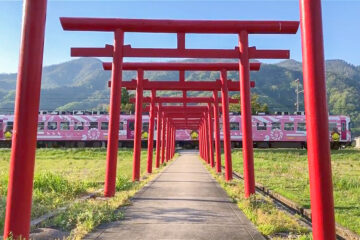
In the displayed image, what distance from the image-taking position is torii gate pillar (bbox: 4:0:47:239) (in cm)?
361

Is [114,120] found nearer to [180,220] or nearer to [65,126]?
[180,220]

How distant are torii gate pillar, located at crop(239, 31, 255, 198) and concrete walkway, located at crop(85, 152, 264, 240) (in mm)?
633

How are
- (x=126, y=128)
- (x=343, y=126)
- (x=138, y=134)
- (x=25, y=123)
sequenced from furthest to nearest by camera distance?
(x=126, y=128), (x=343, y=126), (x=138, y=134), (x=25, y=123)

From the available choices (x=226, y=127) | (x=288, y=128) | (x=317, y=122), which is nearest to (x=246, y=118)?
(x=226, y=127)

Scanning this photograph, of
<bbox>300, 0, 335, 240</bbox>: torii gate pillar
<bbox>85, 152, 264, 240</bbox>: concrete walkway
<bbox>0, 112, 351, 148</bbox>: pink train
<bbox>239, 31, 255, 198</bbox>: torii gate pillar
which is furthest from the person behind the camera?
<bbox>0, 112, 351, 148</bbox>: pink train

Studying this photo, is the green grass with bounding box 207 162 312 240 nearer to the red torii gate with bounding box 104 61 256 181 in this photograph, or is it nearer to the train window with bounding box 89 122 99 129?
the red torii gate with bounding box 104 61 256 181

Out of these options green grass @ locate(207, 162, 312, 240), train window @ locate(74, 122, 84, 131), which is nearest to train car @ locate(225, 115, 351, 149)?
train window @ locate(74, 122, 84, 131)

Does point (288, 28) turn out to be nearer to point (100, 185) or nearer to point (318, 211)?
point (318, 211)

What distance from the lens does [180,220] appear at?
531cm

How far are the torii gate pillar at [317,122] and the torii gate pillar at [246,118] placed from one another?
3.85 m

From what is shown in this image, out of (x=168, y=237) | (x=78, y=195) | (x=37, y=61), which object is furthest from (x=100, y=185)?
(x=37, y=61)

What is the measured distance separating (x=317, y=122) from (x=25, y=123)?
282 centimetres

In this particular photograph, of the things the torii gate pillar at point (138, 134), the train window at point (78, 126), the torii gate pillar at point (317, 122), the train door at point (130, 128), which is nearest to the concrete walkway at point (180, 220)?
the torii gate pillar at point (317, 122)

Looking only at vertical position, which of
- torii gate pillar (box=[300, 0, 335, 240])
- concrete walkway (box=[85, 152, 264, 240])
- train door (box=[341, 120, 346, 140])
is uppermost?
train door (box=[341, 120, 346, 140])
